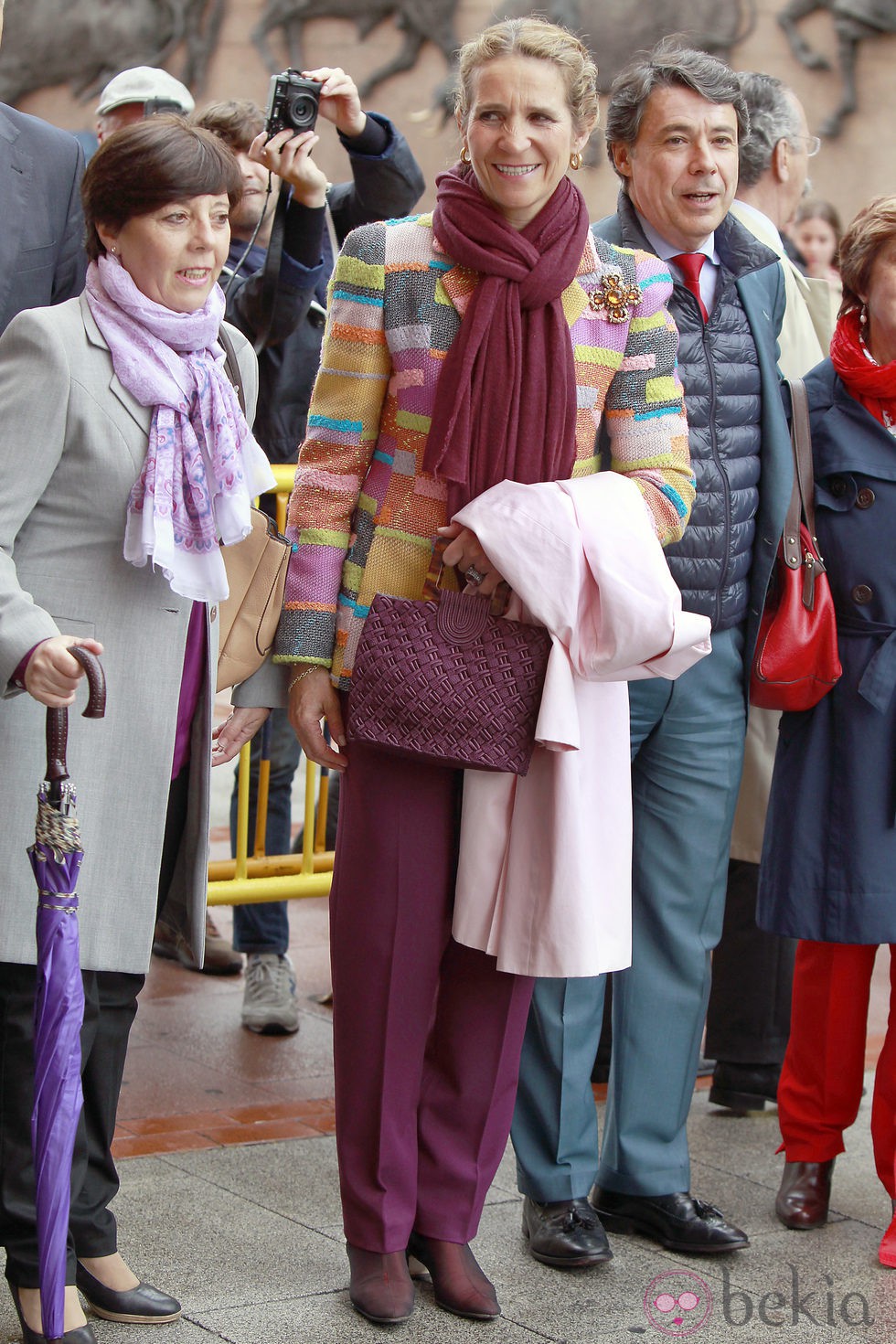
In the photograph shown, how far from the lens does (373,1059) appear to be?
337 cm

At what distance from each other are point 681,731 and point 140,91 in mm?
3150

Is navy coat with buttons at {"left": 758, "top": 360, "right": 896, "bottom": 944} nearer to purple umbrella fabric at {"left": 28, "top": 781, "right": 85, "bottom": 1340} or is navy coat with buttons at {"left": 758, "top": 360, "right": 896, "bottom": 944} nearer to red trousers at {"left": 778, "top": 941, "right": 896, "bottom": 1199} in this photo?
red trousers at {"left": 778, "top": 941, "right": 896, "bottom": 1199}

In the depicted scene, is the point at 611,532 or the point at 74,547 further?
the point at 611,532

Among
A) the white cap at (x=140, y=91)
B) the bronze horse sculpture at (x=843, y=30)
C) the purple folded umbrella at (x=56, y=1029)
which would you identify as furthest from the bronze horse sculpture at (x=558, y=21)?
the purple folded umbrella at (x=56, y=1029)

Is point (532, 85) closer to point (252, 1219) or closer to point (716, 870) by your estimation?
point (716, 870)

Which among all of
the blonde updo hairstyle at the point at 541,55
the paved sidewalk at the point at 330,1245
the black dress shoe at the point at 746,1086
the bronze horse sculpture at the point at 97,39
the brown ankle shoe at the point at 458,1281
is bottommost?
the paved sidewalk at the point at 330,1245

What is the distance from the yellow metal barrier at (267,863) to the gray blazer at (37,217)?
137 centimetres

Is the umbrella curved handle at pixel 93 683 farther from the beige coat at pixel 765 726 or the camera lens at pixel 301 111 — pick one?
the beige coat at pixel 765 726

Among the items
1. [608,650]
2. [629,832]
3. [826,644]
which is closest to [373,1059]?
[629,832]

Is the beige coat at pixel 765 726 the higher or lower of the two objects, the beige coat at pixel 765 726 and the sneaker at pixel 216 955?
the higher

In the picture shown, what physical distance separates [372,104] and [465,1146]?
41.5 ft

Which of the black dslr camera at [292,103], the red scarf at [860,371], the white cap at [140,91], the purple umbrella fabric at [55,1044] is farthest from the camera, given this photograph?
the white cap at [140,91]

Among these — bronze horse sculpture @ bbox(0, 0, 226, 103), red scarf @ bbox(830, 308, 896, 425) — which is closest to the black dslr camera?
red scarf @ bbox(830, 308, 896, 425)

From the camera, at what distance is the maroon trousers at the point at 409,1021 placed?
3.34 meters
